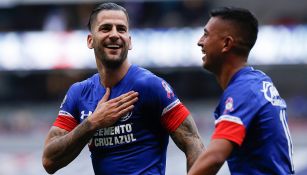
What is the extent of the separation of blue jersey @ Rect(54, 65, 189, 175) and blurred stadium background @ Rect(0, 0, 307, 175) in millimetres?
15072

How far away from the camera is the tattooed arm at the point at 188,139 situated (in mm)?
6555

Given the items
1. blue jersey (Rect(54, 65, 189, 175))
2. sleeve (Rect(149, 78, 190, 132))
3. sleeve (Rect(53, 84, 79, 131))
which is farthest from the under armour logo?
sleeve (Rect(149, 78, 190, 132))

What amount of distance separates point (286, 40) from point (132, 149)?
16.5m

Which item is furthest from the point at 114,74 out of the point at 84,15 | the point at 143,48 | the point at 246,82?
the point at 84,15

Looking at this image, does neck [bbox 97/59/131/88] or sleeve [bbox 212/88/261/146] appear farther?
neck [bbox 97/59/131/88]

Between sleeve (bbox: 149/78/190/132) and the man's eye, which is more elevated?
the man's eye

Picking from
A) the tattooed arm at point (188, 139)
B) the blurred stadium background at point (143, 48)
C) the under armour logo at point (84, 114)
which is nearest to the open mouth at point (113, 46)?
the under armour logo at point (84, 114)

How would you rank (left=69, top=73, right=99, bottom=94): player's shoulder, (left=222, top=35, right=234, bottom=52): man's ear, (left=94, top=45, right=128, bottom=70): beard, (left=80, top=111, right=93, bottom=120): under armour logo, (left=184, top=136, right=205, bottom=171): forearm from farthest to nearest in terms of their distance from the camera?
(left=69, top=73, right=99, bottom=94): player's shoulder < (left=80, top=111, right=93, bottom=120): under armour logo < (left=94, top=45, right=128, bottom=70): beard < (left=184, top=136, right=205, bottom=171): forearm < (left=222, top=35, right=234, bottom=52): man's ear

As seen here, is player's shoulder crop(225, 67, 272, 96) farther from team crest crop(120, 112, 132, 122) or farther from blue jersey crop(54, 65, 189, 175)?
team crest crop(120, 112, 132, 122)

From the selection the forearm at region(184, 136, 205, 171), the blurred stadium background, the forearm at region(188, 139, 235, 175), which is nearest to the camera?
the forearm at region(188, 139, 235, 175)

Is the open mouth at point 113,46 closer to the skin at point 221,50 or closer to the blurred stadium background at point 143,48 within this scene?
the skin at point 221,50

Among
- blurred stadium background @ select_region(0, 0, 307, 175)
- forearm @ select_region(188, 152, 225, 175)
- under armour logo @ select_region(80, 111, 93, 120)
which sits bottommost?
forearm @ select_region(188, 152, 225, 175)

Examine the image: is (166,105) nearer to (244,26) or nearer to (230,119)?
(244,26)

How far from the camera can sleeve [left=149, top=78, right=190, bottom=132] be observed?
6570 millimetres
